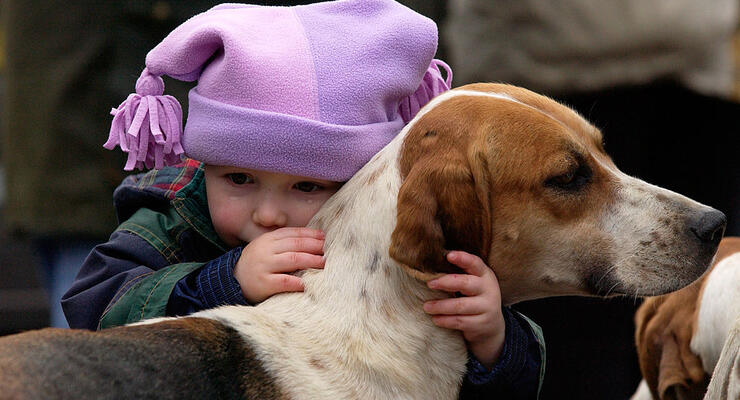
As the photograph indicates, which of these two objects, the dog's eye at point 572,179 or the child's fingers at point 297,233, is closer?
the dog's eye at point 572,179

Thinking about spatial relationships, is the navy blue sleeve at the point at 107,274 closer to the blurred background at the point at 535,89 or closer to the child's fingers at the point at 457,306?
the child's fingers at the point at 457,306

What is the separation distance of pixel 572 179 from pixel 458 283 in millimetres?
441

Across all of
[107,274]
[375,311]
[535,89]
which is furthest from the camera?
[535,89]

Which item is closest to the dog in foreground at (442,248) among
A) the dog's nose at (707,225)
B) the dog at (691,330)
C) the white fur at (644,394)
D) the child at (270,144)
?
the dog's nose at (707,225)

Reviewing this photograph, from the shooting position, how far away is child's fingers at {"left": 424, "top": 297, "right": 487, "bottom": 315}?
2779 millimetres

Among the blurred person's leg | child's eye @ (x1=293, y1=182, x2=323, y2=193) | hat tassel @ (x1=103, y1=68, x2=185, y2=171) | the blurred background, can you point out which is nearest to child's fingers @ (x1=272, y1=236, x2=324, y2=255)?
child's eye @ (x1=293, y1=182, x2=323, y2=193)

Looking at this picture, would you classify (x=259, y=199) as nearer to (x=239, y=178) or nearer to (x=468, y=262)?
(x=239, y=178)

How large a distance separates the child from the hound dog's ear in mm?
138

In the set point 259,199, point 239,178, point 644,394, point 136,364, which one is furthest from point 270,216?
point 644,394

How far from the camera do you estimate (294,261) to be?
287cm

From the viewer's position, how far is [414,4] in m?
5.14

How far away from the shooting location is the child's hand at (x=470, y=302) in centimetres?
273

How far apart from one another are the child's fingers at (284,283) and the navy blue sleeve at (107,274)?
53 cm

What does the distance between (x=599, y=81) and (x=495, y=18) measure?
0.58 metres
